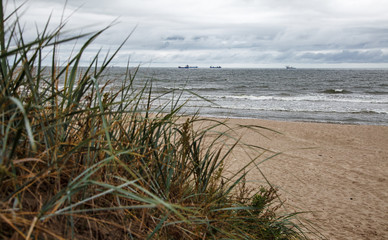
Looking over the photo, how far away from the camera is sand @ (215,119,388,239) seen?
15.6ft

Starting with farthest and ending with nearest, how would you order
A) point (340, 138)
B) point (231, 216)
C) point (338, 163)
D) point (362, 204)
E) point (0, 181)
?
1. point (340, 138)
2. point (338, 163)
3. point (362, 204)
4. point (231, 216)
5. point (0, 181)

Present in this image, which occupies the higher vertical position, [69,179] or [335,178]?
[69,179]

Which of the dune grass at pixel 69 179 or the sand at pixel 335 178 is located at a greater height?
the dune grass at pixel 69 179

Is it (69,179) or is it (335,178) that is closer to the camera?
(69,179)

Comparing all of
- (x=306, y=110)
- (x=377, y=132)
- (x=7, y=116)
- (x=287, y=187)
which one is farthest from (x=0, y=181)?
(x=306, y=110)

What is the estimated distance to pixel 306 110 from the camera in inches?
747

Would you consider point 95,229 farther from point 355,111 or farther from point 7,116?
point 355,111

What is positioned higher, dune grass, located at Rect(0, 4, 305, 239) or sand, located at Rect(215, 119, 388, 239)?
dune grass, located at Rect(0, 4, 305, 239)

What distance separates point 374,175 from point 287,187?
2.37 m

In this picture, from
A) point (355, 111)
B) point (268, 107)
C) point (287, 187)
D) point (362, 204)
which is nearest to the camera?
point (362, 204)

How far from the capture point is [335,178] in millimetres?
6898

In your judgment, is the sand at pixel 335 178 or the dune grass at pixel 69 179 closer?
the dune grass at pixel 69 179

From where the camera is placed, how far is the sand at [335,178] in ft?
15.6

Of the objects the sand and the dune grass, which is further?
the sand
